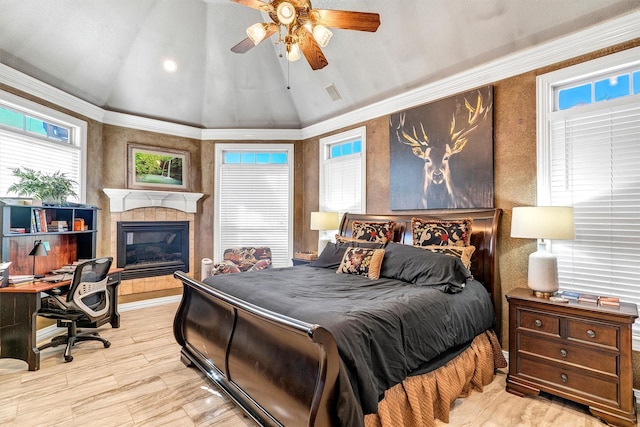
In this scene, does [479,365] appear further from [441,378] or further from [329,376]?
[329,376]

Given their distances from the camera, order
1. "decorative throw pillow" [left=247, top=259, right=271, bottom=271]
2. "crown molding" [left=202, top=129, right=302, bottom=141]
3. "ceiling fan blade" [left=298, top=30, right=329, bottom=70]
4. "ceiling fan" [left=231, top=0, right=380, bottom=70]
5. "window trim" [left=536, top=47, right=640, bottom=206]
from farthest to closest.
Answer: "crown molding" [left=202, top=129, right=302, bottom=141] → "decorative throw pillow" [left=247, top=259, right=271, bottom=271] → "window trim" [left=536, top=47, right=640, bottom=206] → "ceiling fan blade" [left=298, top=30, right=329, bottom=70] → "ceiling fan" [left=231, top=0, right=380, bottom=70]

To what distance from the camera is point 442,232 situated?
335 centimetres

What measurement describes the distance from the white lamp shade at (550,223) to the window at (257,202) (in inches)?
155

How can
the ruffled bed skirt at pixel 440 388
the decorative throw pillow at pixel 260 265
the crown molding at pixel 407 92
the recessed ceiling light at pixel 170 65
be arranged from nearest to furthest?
the ruffled bed skirt at pixel 440 388, the crown molding at pixel 407 92, the recessed ceiling light at pixel 170 65, the decorative throw pillow at pixel 260 265

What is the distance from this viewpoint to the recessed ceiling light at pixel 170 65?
15.0ft

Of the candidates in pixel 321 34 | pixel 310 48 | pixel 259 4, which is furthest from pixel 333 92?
pixel 259 4

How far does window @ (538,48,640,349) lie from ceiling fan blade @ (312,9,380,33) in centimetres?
183

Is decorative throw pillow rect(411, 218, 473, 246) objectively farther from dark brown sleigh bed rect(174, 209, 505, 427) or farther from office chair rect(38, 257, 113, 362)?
office chair rect(38, 257, 113, 362)

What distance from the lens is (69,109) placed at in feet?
14.1

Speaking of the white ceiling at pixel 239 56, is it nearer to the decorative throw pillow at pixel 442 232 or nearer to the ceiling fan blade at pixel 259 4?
the ceiling fan blade at pixel 259 4

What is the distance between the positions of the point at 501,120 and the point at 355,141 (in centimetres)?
217

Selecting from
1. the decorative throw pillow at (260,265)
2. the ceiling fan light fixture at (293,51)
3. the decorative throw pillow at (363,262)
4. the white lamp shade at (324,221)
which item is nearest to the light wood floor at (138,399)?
the decorative throw pillow at (363,262)

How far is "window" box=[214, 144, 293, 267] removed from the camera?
5.83m

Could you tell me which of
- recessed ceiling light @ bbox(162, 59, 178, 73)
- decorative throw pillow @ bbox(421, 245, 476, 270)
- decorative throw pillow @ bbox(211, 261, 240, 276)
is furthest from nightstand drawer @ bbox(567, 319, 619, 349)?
recessed ceiling light @ bbox(162, 59, 178, 73)
